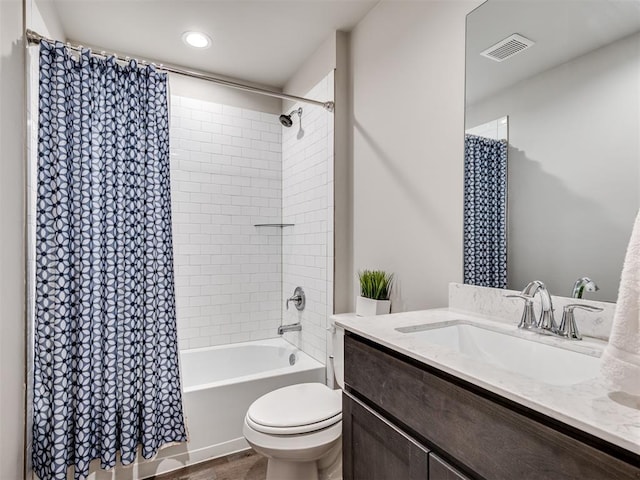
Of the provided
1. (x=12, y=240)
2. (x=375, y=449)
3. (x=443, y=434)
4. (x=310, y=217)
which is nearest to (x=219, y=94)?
(x=310, y=217)

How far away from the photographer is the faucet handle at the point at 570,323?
0.99 metres

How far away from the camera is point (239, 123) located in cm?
298

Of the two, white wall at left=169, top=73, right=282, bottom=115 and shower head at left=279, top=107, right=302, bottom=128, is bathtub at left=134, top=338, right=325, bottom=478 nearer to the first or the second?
shower head at left=279, top=107, right=302, bottom=128

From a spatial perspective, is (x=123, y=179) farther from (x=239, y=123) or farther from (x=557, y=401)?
(x=557, y=401)

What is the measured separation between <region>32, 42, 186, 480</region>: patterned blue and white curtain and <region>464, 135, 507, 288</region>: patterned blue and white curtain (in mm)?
1503

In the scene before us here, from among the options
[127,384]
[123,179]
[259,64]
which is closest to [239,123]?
[259,64]

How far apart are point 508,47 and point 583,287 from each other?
2.95 ft

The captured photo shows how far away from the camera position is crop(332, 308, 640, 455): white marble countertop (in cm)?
53

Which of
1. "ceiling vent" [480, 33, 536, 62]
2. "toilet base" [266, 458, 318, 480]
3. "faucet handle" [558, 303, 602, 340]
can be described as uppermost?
"ceiling vent" [480, 33, 536, 62]

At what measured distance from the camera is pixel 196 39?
2359 mm

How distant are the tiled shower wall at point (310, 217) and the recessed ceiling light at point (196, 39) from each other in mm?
776

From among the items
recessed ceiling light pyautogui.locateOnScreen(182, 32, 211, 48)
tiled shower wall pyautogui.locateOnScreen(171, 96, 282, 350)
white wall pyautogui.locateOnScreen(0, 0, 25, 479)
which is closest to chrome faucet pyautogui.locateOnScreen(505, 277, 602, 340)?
white wall pyautogui.locateOnScreen(0, 0, 25, 479)

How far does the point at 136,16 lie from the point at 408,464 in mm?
2634

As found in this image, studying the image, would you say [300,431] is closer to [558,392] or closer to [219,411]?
[219,411]
